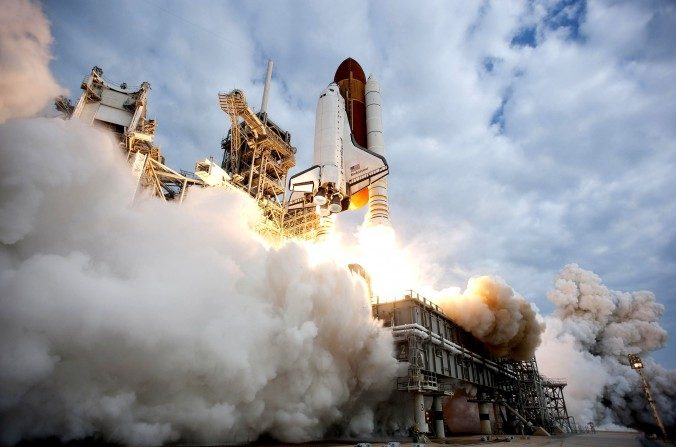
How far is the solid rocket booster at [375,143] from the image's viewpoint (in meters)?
27.2

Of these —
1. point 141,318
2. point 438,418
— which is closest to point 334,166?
point 141,318

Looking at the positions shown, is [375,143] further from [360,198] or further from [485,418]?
[485,418]

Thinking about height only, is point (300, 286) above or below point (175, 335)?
above

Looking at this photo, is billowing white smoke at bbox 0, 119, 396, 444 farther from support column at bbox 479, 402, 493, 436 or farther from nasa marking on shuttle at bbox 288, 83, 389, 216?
support column at bbox 479, 402, 493, 436

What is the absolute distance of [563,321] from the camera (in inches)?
1940

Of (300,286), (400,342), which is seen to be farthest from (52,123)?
(400,342)

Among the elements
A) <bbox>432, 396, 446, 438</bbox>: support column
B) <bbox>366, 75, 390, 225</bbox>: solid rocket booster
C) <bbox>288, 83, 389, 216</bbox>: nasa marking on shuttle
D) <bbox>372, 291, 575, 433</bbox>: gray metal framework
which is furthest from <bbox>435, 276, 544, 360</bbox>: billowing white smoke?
<bbox>288, 83, 389, 216</bbox>: nasa marking on shuttle

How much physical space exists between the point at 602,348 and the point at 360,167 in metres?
42.3

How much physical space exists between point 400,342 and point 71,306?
16874 millimetres

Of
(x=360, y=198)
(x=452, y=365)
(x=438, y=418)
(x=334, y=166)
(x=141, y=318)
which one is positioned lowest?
(x=438, y=418)

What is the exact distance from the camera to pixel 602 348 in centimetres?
4781

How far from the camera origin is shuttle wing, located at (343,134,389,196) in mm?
26938

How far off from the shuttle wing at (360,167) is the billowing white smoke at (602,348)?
118 feet

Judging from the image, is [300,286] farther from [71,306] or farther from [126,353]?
[71,306]
